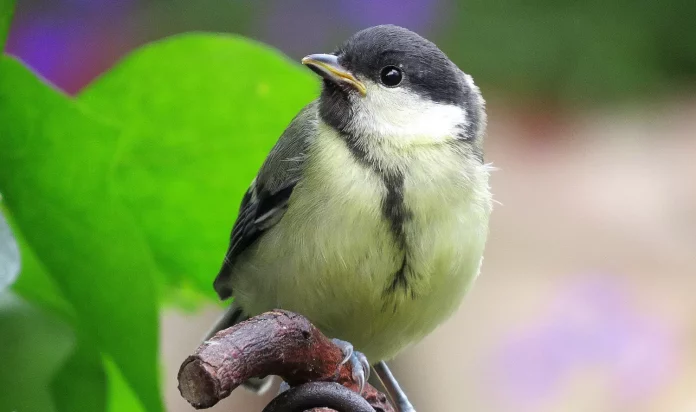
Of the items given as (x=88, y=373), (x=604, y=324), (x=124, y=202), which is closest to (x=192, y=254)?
(x=124, y=202)

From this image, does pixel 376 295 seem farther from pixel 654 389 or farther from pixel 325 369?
pixel 654 389

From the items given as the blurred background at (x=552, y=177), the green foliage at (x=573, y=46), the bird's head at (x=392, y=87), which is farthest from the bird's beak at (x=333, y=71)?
the green foliage at (x=573, y=46)

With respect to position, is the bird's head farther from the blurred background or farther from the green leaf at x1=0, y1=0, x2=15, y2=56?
the blurred background

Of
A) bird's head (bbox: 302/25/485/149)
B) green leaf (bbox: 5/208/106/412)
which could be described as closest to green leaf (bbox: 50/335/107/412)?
green leaf (bbox: 5/208/106/412)

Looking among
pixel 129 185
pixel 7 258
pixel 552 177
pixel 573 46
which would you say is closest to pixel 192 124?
pixel 129 185

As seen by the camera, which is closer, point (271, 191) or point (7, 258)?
point (7, 258)

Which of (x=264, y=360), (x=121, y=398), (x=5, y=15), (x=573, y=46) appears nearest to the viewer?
→ (x=264, y=360)

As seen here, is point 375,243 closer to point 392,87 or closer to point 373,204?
point 373,204

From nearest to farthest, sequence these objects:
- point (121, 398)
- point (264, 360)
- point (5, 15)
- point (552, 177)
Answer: point (264, 360) → point (5, 15) → point (121, 398) → point (552, 177)
